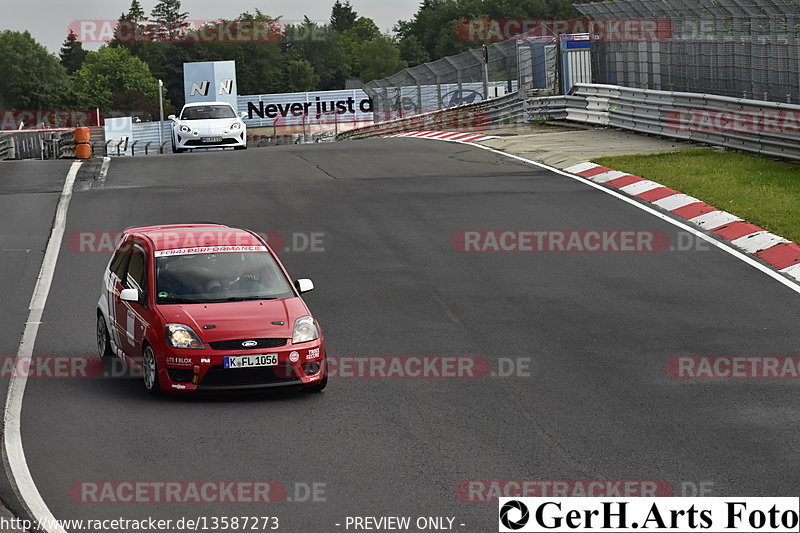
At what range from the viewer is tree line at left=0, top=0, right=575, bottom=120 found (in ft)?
537

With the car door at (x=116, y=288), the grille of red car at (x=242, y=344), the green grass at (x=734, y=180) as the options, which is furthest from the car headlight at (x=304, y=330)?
the green grass at (x=734, y=180)

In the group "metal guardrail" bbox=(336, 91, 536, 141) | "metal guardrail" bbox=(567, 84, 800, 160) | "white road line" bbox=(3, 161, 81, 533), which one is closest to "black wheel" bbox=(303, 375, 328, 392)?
"white road line" bbox=(3, 161, 81, 533)

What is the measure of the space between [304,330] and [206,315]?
0.86 meters

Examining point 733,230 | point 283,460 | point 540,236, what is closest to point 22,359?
point 283,460

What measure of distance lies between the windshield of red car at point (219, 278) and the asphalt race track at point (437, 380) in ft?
3.10

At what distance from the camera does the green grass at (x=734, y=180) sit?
1653 centimetres

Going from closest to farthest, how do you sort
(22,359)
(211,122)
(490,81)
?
(22,359) < (211,122) < (490,81)

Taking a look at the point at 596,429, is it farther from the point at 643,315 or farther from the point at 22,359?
the point at 22,359

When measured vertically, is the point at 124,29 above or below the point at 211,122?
above

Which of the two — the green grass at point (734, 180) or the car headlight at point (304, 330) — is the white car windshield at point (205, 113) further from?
the car headlight at point (304, 330)

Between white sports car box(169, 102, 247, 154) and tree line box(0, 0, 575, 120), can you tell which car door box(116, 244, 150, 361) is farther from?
tree line box(0, 0, 575, 120)

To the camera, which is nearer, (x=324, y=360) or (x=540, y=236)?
(x=324, y=360)

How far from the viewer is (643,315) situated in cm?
1256

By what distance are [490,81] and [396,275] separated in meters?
23.7
